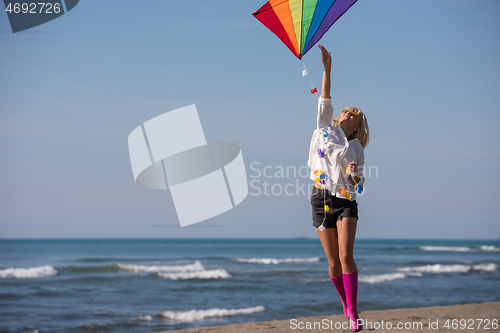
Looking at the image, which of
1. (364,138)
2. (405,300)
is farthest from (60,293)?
(364,138)

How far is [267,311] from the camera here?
11586mm

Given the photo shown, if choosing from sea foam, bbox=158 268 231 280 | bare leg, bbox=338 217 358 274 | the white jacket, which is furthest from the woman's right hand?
sea foam, bbox=158 268 231 280

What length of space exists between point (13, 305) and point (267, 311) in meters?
7.92

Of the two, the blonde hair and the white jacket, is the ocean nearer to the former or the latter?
the white jacket

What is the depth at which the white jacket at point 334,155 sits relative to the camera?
11.9 ft

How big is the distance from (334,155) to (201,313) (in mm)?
9213

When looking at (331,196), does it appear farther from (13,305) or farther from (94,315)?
(13,305)

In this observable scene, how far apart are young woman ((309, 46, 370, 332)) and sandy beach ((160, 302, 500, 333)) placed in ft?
7.99

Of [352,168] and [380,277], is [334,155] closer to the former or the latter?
[352,168]

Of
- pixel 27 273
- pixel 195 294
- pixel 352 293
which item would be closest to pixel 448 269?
pixel 195 294

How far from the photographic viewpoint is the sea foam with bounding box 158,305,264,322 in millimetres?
11047

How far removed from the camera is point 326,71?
357 cm

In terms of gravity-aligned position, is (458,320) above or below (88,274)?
above

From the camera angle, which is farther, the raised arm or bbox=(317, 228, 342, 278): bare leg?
bbox=(317, 228, 342, 278): bare leg
